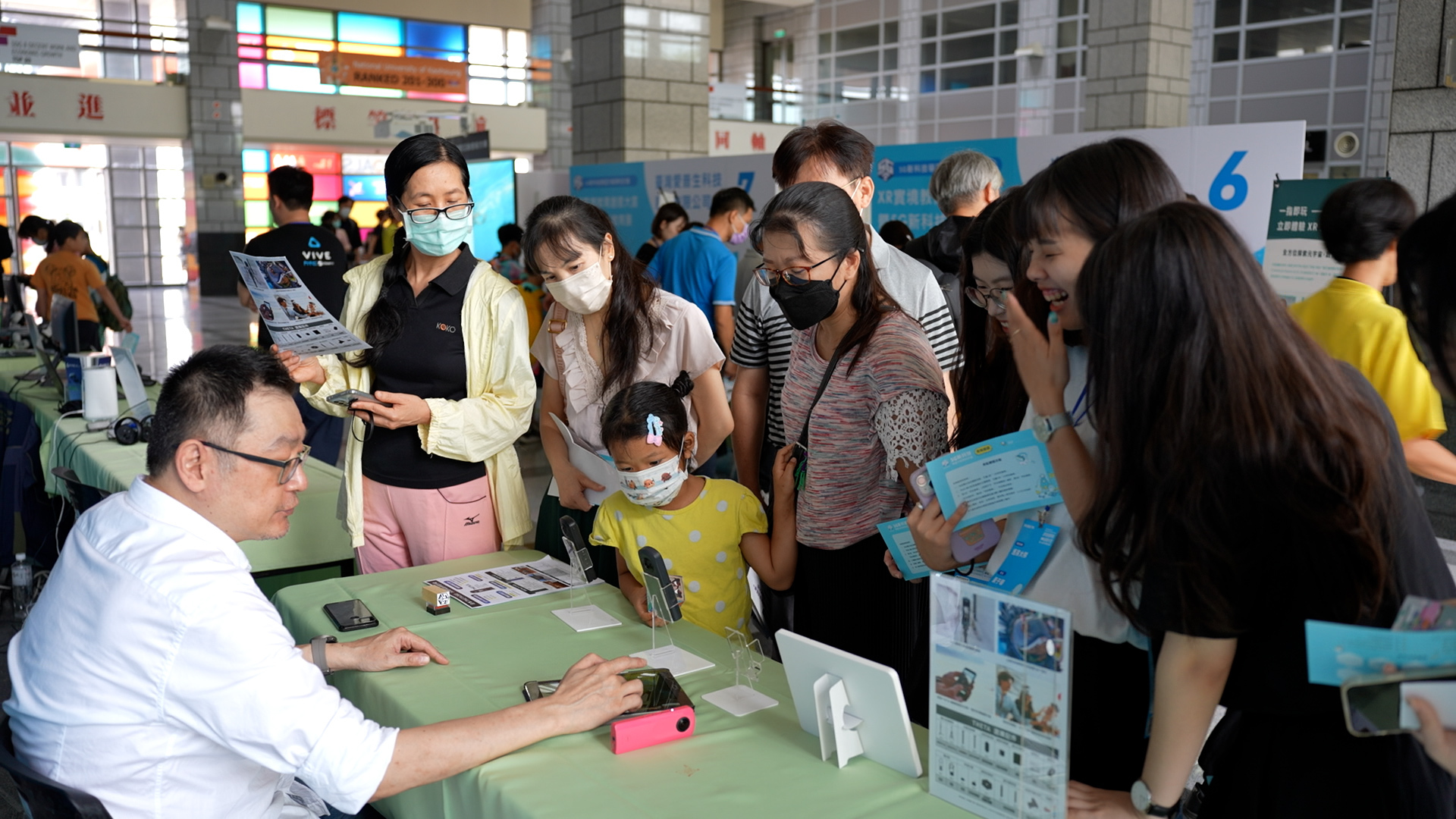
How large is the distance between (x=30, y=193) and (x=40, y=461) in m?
19.3

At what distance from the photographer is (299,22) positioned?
709 inches

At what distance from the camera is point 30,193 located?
773 inches

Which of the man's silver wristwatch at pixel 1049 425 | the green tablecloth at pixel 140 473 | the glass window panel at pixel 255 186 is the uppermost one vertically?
the glass window panel at pixel 255 186

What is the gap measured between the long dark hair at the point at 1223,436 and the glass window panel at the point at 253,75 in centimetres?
1914

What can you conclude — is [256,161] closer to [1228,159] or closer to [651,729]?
[1228,159]

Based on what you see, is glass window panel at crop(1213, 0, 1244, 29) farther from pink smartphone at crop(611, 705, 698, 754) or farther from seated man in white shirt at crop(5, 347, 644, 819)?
seated man in white shirt at crop(5, 347, 644, 819)

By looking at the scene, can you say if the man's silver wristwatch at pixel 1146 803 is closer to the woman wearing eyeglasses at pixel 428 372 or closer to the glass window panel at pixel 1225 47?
the woman wearing eyeglasses at pixel 428 372

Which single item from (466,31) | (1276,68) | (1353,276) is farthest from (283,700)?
(466,31)

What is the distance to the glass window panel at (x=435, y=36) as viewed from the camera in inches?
742

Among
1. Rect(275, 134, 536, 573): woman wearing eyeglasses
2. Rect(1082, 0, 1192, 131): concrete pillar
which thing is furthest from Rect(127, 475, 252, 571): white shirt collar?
Rect(1082, 0, 1192, 131): concrete pillar

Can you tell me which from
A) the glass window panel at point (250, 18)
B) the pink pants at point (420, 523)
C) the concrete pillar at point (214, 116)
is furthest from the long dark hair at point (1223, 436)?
the glass window panel at point (250, 18)

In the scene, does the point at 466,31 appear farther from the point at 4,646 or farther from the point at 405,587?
the point at 405,587

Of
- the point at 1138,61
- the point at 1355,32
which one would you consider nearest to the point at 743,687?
the point at 1138,61

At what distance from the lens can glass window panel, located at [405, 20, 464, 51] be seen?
61.9 ft
